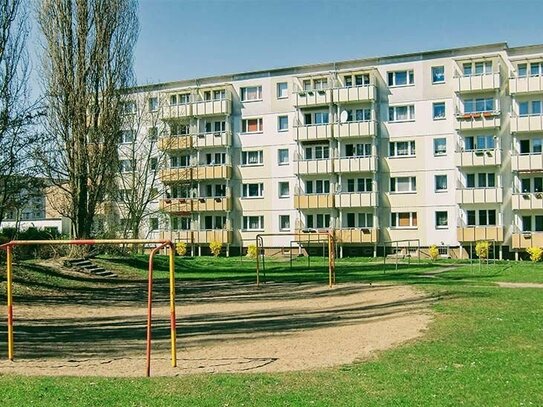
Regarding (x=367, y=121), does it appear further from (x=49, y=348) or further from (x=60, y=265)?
(x=49, y=348)

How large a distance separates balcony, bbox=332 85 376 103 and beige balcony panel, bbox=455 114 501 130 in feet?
23.3

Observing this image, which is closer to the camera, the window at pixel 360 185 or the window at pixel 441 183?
the window at pixel 441 183

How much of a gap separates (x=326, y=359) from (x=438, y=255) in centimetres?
4085

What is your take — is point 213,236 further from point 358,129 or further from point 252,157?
point 358,129

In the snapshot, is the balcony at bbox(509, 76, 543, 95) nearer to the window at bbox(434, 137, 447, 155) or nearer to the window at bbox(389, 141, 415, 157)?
the window at bbox(434, 137, 447, 155)

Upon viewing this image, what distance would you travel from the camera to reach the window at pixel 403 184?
51953 mm

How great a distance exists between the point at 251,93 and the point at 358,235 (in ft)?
52.6

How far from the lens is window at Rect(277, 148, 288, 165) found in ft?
186

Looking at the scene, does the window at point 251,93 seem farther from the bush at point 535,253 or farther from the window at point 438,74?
the bush at point 535,253

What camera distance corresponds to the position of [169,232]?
6000 centimetres

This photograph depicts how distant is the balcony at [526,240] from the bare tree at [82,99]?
93.9ft

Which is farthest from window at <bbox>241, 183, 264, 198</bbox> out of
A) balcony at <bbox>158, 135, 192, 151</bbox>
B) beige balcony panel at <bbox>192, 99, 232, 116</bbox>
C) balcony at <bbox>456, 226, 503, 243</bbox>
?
balcony at <bbox>456, 226, 503, 243</bbox>

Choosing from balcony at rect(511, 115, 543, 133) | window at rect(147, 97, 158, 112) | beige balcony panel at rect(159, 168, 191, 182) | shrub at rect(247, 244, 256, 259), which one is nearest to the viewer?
balcony at rect(511, 115, 543, 133)

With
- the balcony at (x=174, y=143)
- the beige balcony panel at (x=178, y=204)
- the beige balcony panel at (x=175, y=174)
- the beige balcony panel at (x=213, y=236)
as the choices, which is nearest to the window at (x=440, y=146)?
the beige balcony panel at (x=213, y=236)
